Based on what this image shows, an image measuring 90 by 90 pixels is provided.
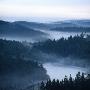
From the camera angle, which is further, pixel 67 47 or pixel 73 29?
pixel 73 29

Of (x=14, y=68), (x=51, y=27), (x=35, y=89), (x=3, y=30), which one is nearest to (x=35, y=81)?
(x=14, y=68)

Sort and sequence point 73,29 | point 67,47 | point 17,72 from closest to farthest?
point 17,72 < point 67,47 < point 73,29

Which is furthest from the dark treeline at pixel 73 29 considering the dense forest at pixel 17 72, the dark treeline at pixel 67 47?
the dense forest at pixel 17 72

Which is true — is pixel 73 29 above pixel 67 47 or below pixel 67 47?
above

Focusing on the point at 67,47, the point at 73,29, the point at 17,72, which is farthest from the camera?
the point at 73,29

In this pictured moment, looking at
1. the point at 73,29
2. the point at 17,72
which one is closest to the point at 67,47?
the point at 17,72

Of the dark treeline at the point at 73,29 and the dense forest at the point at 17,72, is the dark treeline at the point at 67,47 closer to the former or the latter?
the dense forest at the point at 17,72

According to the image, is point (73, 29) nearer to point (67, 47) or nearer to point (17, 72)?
point (67, 47)

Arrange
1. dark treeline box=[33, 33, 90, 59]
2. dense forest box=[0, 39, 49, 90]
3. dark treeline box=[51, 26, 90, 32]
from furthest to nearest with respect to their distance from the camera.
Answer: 1. dark treeline box=[51, 26, 90, 32]
2. dark treeline box=[33, 33, 90, 59]
3. dense forest box=[0, 39, 49, 90]

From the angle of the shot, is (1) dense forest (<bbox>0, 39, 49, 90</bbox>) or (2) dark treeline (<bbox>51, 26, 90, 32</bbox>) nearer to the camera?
(1) dense forest (<bbox>0, 39, 49, 90</bbox>)

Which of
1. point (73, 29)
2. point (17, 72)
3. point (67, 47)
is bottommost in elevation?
point (17, 72)

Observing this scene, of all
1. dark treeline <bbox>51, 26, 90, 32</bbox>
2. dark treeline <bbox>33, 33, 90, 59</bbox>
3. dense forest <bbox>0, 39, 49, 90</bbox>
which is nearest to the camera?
dense forest <bbox>0, 39, 49, 90</bbox>

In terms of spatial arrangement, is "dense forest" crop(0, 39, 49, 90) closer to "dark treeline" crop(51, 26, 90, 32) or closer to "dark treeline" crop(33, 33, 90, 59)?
"dark treeline" crop(33, 33, 90, 59)

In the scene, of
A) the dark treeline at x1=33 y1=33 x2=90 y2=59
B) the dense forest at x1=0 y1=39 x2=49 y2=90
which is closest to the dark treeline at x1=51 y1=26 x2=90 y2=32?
the dark treeline at x1=33 y1=33 x2=90 y2=59
